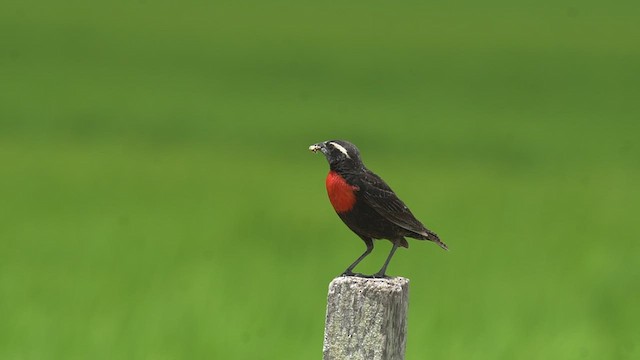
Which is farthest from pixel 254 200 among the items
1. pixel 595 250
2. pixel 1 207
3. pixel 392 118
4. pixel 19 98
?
pixel 19 98

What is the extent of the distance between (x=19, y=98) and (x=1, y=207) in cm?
551

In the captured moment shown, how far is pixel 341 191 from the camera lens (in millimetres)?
4047

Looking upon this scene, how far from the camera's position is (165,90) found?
17438 millimetres

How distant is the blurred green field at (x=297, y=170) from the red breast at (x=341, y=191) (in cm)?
357

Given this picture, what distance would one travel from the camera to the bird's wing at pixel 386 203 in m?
4.02

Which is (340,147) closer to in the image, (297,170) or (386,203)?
(386,203)

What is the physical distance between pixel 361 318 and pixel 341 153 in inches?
27.3

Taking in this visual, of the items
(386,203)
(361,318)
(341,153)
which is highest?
(341,153)

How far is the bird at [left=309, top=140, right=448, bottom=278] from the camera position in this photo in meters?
4.01

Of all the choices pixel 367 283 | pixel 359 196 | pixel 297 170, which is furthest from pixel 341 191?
pixel 297 170

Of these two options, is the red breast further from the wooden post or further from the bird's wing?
the wooden post

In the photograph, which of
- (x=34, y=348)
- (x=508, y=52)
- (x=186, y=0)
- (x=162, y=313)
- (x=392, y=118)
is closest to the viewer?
(x=34, y=348)

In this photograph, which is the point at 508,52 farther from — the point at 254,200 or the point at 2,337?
the point at 2,337

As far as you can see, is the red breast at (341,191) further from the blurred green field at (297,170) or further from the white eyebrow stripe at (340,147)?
the blurred green field at (297,170)
